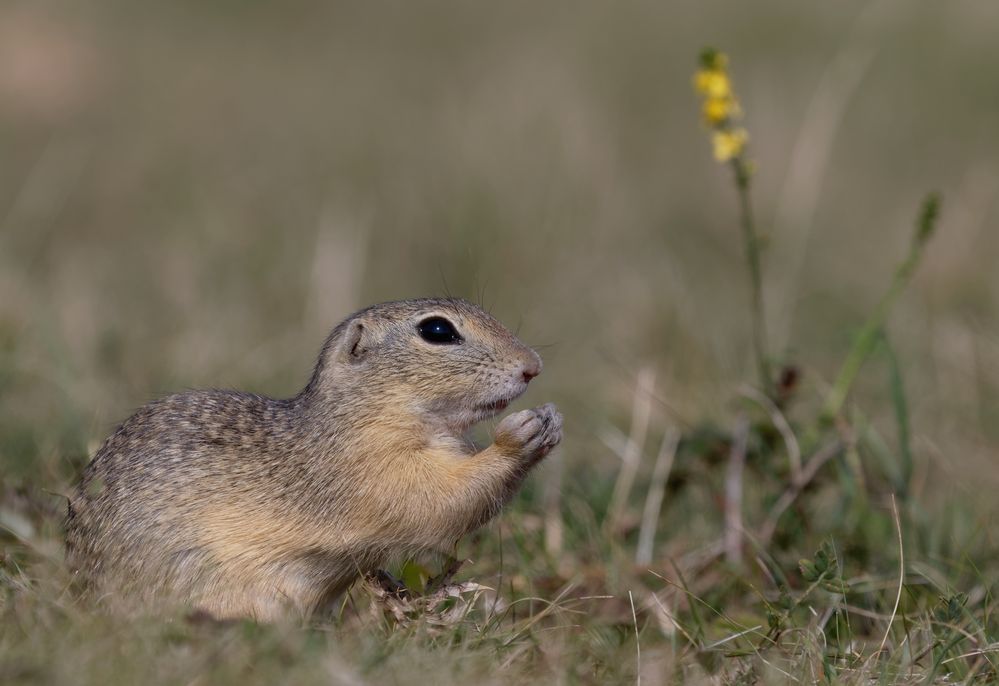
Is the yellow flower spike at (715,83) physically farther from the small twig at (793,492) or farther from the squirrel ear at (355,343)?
the squirrel ear at (355,343)

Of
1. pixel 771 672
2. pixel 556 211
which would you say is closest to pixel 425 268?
pixel 556 211

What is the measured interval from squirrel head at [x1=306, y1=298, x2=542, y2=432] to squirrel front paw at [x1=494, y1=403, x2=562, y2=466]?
146 mm

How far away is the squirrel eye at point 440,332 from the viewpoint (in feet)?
15.3

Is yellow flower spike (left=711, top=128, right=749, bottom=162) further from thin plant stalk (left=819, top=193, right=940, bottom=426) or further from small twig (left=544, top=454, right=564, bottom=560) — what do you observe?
small twig (left=544, top=454, right=564, bottom=560)

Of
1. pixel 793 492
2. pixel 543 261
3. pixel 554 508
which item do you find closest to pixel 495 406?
pixel 554 508

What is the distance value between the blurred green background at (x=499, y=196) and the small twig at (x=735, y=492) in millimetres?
907

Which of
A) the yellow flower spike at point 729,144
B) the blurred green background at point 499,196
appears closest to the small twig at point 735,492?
the blurred green background at point 499,196

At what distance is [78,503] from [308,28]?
13.5 m

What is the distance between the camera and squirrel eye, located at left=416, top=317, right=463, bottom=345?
4652 millimetres

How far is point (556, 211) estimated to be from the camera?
999 centimetres

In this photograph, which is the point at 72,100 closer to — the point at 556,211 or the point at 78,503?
the point at 556,211

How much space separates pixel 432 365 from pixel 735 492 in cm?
168

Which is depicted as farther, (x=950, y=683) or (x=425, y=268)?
(x=425, y=268)

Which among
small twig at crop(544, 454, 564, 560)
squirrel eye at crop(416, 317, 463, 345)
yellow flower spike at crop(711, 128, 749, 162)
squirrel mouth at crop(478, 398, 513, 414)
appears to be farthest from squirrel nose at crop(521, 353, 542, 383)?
yellow flower spike at crop(711, 128, 749, 162)
